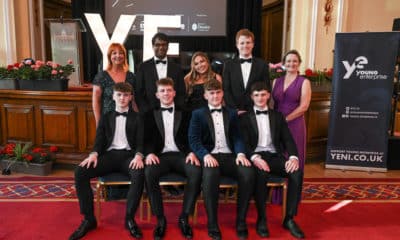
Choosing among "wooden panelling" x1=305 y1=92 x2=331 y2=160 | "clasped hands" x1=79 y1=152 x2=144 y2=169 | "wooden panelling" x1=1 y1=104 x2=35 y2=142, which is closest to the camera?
"clasped hands" x1=79 y1=152 x2=144 y2=169

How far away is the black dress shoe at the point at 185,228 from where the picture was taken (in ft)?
8.99

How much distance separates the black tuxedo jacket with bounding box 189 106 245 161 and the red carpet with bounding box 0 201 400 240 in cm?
66

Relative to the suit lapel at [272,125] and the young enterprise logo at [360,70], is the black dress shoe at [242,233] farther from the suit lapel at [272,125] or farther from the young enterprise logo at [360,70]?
the young enterprise logo at [360,70]

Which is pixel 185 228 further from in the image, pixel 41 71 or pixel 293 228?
pixel 41 71

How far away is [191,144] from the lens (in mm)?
2961

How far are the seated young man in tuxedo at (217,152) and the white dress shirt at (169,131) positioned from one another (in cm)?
18

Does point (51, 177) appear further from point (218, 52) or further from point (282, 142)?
point (218, 52)

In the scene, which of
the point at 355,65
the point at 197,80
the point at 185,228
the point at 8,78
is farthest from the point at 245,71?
the point at 8,78

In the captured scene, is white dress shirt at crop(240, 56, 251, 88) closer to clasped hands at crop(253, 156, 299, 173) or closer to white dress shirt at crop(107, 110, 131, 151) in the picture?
clasped hands at crop(253, 156, 299, 173)

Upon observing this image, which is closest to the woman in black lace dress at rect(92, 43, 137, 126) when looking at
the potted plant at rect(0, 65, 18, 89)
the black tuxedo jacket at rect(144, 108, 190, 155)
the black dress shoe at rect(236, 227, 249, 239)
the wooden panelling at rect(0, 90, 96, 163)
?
the black tuxedo jacket at rect(144, 108, 190, 155)

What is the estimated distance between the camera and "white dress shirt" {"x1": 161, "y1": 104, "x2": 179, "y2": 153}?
3039 millimetres

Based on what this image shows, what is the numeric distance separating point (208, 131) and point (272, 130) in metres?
0.54

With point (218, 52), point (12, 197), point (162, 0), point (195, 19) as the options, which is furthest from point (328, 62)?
point (12, 197)

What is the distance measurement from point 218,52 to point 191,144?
23.3 feet
